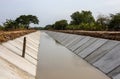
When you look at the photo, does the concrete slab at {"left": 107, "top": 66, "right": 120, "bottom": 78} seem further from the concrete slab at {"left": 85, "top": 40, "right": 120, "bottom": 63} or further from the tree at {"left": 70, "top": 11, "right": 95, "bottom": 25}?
the tree at {"left": 70, "top": 11, "right": 95, "bottom": 25}

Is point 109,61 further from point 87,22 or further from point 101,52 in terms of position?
point 87,22

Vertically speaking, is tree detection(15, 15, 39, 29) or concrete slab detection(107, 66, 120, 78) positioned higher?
concrete slab detection(107, 66, 120, 78)

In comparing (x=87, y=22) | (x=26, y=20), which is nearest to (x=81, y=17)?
(x=87, y=22)

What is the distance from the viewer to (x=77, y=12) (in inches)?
4670

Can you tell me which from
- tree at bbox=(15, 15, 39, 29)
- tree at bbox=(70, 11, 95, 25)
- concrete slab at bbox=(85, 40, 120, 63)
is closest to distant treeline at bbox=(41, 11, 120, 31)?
tree at bbox=(70, 11, 95, 25)

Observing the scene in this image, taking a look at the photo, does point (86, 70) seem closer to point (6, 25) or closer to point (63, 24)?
point (6, 25)

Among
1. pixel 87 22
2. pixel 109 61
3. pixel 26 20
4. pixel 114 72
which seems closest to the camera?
pixel 114 72

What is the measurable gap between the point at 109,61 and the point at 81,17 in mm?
102450

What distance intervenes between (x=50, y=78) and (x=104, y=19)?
79.0 m

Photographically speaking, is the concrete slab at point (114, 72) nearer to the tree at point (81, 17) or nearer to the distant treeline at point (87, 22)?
the distant treeline at point (87, 22)

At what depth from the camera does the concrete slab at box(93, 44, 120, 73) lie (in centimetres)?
1296

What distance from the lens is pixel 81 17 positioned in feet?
379

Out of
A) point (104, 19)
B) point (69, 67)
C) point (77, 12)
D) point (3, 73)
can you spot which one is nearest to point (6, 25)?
point (104, 19)

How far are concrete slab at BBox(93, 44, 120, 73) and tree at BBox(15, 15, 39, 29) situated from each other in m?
111
